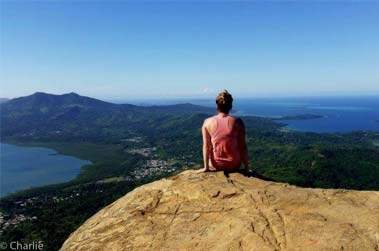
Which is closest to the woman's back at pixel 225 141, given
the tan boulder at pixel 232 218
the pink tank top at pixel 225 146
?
the pink tank top at pixel 225 146

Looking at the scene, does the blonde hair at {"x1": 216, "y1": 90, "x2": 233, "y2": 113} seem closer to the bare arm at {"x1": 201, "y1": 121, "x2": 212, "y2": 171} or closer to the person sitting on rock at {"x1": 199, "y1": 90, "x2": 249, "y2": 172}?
the person sitting on rock at {"x1": 199, "y1": 90, "x2": 249, "y2": 172}

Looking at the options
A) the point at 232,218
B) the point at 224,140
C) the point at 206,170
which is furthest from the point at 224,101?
the point at 232,218

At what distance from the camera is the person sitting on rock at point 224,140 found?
11.8m

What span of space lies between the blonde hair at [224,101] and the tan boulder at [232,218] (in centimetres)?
205

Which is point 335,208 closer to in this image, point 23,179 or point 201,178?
point 201,178

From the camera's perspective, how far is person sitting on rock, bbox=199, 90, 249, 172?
38.7 ft

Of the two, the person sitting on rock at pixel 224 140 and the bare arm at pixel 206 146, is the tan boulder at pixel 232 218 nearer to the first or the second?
the bare arm at pixel 206 146

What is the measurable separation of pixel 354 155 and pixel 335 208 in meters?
168

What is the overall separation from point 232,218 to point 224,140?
3.08 metres

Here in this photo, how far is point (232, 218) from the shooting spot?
927 cm

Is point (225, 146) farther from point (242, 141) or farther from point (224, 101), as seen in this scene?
point (224, 101)

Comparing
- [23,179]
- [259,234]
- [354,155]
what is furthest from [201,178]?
[23,179]

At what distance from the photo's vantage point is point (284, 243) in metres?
8.27

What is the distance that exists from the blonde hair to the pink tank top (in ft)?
0.82
